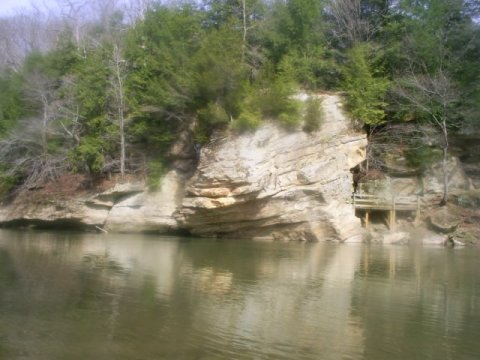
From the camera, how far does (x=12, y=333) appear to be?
30.9ft

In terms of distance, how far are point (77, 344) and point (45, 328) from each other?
3.90ft

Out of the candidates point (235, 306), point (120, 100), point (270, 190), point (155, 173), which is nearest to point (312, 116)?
point (270, 190)

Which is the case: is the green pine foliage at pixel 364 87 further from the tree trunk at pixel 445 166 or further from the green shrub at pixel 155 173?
the green shrub at pixel 155 173

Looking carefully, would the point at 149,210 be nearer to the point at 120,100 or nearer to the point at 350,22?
the point at 120,100

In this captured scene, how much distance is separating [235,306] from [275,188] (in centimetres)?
1509

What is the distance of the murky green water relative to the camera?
8.93 meters

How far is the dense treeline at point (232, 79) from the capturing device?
28922mm

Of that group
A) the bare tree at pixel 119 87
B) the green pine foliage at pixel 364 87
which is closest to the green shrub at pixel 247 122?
the green pine foliage at pixel 364 87

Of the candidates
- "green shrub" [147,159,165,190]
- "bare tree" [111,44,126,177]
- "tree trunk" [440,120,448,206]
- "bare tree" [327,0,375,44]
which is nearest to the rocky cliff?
"green shrub" [147,159,165,190]

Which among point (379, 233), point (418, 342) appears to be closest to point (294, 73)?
point (379, 233)

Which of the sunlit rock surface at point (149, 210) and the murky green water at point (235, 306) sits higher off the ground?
the sunlit rock surface at point (149, 210)

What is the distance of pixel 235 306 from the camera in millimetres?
11844

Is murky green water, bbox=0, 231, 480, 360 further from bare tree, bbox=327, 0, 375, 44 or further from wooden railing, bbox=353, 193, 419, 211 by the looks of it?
bare tree, bbox=327, 0, 375, 44

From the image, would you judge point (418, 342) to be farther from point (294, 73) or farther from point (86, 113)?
point (86, 113)
